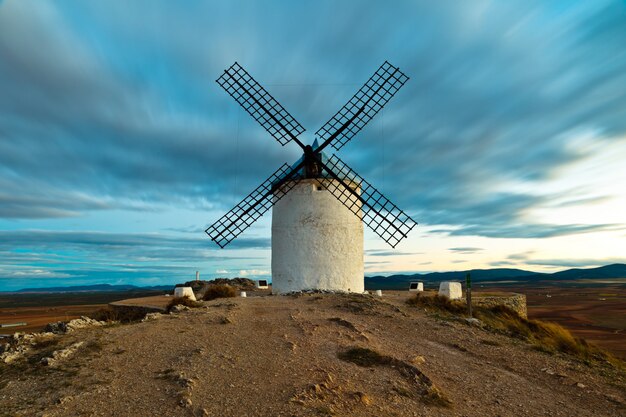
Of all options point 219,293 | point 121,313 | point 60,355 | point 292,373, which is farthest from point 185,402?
point 219,293

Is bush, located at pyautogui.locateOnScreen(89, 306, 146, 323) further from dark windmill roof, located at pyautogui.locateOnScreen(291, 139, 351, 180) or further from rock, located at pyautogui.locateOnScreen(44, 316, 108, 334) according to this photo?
dark windmill roof, located at pyautogui.locateOnScreen(291, 139, 351, 180)

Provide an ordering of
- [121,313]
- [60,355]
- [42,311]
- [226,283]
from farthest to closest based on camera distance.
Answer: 1. [42,311]
2. [226,283]
3. [121,313]
4. [60,355]

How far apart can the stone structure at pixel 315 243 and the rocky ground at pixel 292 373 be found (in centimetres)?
591

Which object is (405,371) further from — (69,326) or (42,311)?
(42,311)

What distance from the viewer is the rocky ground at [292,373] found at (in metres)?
6.89

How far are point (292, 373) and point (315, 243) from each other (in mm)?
10826

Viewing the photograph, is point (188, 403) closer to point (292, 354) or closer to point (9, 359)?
point (292, 354)

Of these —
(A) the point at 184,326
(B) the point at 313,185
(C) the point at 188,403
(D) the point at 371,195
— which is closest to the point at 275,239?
(B) the point at 313,185

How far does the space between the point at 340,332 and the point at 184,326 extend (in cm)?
423

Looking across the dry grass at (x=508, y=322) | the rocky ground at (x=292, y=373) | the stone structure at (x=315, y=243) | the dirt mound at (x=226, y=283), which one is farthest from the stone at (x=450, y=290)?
the dirt mound at (x=226, y=283)

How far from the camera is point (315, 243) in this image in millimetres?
18875

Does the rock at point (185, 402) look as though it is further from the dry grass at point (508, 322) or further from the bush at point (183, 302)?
the dry grass at point (508, 322)

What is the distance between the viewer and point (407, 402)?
7.45 meters

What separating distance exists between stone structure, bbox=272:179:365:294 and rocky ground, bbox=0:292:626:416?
5912 millimetres
